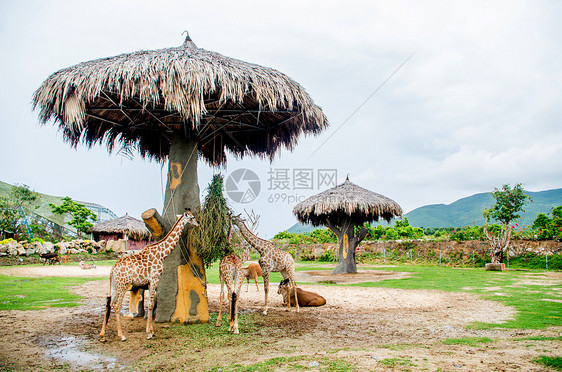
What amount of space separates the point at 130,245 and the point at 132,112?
2799cm

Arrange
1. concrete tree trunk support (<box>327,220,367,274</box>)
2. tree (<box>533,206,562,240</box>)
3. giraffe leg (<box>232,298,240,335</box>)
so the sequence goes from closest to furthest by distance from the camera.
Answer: giraffe leg (<box>232,298,240,335</box>), concrete tree trunk support (<box>327,220,367,274</box>), tree (<box>533,206,562,240</box>)

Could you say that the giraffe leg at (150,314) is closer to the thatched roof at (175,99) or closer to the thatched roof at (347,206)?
the thatched roof at (175,99)

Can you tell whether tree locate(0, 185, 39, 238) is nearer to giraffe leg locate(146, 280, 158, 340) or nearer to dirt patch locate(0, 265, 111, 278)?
dirt patch locate(0, 265, 111, 278)

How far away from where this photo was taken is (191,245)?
19.6 ft

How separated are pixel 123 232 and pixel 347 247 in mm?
21250

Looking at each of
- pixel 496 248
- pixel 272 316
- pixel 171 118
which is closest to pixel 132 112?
pixel 171 118

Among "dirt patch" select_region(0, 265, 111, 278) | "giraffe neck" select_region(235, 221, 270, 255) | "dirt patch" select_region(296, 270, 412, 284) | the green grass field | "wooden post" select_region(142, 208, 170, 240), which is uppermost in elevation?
"wooden post" select_region(142, 208, 170, 240)

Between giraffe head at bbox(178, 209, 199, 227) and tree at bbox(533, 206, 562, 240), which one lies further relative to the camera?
tree at bbox(533, 206, 562, 240)

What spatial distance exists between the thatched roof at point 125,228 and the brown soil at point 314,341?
959 inches

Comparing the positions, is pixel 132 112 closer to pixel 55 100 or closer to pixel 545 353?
pixel 55 100

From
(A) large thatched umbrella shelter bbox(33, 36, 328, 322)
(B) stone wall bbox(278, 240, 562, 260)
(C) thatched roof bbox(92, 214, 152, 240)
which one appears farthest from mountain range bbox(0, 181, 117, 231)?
(A) large thatched umbrella shelter bbox(33, 36, 328, 322)

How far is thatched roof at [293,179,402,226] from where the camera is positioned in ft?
50.3

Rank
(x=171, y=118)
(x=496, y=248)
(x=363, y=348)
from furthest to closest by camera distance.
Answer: (x=496, y=248), (x=171, y=118), (x=363, y=348)

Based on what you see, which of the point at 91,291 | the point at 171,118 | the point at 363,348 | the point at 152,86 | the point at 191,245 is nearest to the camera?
the point at 363,348
